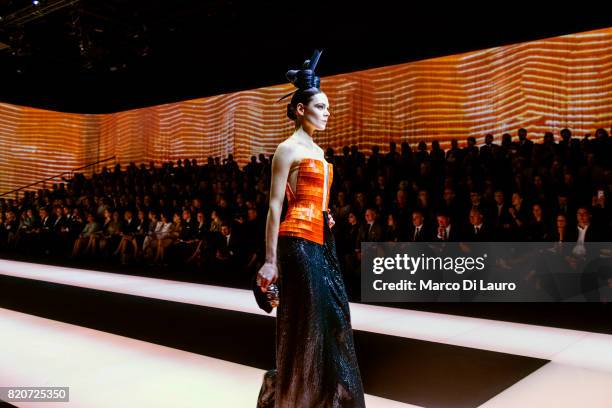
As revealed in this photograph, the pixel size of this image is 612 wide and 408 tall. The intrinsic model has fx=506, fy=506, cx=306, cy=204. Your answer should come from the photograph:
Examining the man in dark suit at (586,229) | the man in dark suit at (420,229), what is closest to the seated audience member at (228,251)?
the man in dark suit at (420,229)

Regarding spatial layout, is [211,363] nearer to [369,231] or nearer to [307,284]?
[307,284]

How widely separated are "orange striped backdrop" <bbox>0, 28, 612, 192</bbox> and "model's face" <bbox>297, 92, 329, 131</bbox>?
22.7 ft

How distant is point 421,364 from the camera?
2.61m

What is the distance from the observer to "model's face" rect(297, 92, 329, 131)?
1666 millimetres

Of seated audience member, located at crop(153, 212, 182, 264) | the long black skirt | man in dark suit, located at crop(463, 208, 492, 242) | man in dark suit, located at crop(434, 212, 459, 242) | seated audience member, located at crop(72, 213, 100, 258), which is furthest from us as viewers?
seated audience member, located at crop(72, 213, 100, 258)

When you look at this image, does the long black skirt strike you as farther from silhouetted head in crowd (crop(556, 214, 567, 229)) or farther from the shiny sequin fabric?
silhouetted head in crowd (crop(556, 214, 567, 229))

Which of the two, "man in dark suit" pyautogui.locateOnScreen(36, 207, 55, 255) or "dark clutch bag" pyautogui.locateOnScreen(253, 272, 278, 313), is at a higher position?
"man in dark suit" pyautogui.locateOnScreen(36, 207, 55, 255)

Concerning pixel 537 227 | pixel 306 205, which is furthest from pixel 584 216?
pixel 306 205

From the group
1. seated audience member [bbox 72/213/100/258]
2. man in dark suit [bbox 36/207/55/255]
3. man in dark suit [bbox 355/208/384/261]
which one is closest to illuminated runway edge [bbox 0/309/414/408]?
man in dark suit [bbox 355/208/384/261]

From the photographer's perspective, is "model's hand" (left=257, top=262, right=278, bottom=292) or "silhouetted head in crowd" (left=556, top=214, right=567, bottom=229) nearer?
"model's hand" (left=257, top=262, right=278, bottom=292)

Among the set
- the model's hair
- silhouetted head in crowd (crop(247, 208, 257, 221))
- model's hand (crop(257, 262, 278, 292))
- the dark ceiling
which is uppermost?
the dark ceiling

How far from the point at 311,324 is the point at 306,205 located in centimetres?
37

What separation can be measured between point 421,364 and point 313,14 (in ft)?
20.5

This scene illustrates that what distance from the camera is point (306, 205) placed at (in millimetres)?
1626
